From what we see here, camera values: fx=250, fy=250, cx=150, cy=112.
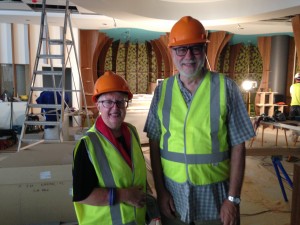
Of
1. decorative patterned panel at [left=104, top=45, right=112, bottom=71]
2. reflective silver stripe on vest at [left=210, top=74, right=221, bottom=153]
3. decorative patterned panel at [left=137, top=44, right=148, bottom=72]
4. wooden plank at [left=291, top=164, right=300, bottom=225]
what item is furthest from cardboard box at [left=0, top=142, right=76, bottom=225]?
decorative patterned panel at [left=137, top=44, right=148, bottom=72]

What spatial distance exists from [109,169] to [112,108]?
0.97 ft

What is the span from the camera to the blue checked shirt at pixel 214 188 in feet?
4.05

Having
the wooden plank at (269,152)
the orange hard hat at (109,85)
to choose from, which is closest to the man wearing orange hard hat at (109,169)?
the orange hard hat at (109,85)

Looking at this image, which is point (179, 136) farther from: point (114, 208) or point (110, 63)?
point (110, 63)

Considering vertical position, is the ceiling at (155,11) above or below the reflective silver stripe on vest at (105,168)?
above

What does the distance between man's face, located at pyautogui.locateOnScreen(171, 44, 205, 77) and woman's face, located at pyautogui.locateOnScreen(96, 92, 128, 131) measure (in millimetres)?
338

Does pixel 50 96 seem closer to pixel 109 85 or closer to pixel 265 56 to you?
pixel 109 85

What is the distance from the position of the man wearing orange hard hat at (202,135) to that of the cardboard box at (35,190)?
3.33 ft

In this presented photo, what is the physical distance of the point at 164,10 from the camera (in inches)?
263

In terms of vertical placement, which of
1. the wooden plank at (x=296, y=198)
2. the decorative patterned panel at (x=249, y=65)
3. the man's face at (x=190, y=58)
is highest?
the decorative patterned panel at (x=249, y=65)

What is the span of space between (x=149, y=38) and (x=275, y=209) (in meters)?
8.89

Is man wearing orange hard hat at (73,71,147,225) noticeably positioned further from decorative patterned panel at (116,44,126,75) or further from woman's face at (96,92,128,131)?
decorative patterned panel at (116,44,126,75)

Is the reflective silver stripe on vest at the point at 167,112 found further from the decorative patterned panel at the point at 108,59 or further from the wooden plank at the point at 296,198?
the decorative patterned panel at the point at 108,59

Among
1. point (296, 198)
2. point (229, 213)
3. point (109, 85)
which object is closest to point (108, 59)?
point (296, 198)
